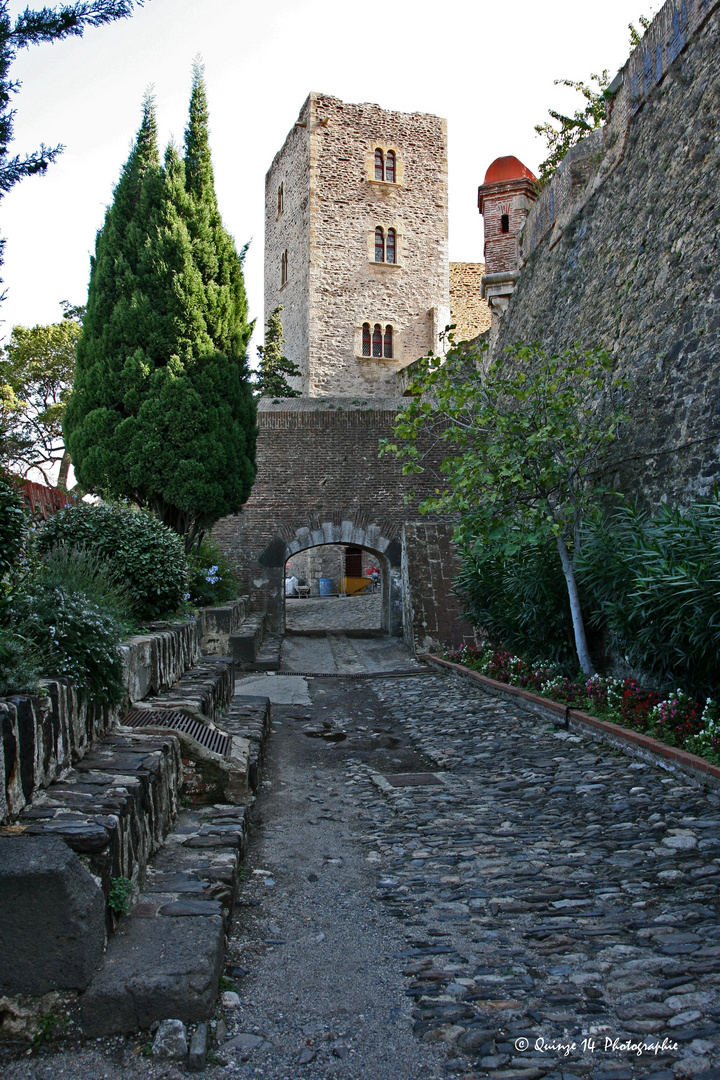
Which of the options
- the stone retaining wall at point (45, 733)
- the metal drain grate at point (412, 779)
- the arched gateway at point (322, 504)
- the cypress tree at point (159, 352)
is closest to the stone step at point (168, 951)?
the stone retaining wall at point (45, 733)

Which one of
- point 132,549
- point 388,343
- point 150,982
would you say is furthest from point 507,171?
point 388,343

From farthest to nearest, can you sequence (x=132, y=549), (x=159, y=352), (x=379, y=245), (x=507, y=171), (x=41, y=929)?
(x=379, y=245), (x=507, y=171), (x=159, y=352), (x=132, y=549), (x=41, y=929)

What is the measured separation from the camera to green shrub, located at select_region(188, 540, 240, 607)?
1099cm

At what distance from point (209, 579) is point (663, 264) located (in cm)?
696

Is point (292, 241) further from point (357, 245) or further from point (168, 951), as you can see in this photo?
point (168, 951)

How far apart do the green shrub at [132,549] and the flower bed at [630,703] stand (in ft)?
11.9

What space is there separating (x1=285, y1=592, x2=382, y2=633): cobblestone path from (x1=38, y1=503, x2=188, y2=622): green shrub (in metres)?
8.71

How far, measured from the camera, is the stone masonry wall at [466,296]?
3519cm

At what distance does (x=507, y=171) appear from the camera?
13938 mm

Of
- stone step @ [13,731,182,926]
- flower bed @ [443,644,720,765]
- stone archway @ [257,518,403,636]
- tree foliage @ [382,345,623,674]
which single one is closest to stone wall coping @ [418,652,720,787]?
flower bed @ [443,644,720,765]

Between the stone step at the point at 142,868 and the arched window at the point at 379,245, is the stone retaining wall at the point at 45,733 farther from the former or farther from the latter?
the arched window at the point at 379,245

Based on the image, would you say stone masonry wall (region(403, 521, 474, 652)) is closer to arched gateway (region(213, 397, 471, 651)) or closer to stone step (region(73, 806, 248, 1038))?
arched gateway (region(213, 397, 471, 651))

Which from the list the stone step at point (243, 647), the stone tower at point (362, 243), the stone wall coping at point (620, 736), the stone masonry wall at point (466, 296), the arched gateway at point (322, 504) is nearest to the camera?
the stone wall coping at point (620, 736)

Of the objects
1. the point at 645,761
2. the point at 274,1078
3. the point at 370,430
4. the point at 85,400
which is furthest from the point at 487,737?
the point at 370,430
